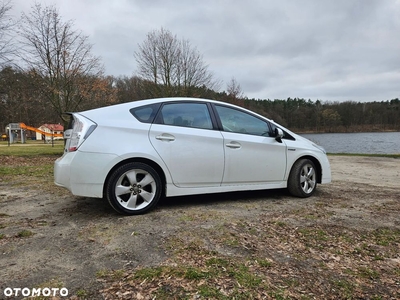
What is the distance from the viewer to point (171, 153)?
10.9 feet

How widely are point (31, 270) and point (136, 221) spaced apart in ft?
3.77

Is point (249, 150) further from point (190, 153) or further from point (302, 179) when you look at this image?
point (302, 179)

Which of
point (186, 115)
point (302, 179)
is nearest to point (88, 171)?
point (186, 115)

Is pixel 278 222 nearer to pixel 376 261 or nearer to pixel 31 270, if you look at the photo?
pixel 376 261

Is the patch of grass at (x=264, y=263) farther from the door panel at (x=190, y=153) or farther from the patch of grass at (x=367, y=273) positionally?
the door panel at (x=190, y=153)

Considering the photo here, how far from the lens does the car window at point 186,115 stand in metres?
3.46

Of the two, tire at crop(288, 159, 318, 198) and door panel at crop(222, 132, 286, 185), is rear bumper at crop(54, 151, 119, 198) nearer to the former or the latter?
door panel at crop(222, 132, 286, 185)

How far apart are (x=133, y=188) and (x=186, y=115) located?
1.17 m

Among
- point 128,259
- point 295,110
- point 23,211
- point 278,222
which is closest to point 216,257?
point 128,259

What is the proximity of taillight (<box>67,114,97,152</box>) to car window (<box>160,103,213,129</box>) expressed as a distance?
0.85 meters

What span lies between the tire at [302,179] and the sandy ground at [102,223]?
0.14 m

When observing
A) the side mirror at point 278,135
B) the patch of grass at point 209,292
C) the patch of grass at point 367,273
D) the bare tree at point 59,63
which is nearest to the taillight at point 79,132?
the patch of grass at point 209,292

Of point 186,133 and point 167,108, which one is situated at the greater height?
point 167,108

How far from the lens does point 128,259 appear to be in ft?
7.02
